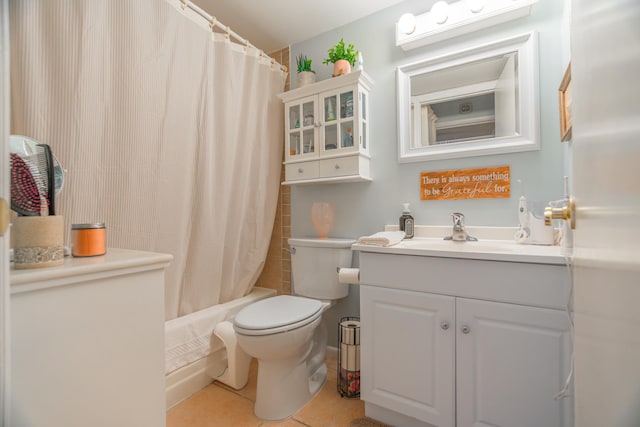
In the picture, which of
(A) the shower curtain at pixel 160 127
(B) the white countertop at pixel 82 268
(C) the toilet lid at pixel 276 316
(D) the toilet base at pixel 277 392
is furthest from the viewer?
(D) the toilet base at pixel 277 392

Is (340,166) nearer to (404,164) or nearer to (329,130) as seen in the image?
(329,130)

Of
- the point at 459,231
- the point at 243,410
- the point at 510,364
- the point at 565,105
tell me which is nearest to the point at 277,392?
the point at 243,410

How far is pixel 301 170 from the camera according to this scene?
1.98 m

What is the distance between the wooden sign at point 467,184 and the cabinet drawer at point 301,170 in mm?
690

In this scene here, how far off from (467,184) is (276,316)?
1237 millimetres

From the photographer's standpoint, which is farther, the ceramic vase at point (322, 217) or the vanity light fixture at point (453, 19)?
the ceramic vase at point (322, 217)

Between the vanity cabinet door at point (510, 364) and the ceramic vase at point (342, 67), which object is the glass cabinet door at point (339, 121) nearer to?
the ceramic vase at point (342, 67)

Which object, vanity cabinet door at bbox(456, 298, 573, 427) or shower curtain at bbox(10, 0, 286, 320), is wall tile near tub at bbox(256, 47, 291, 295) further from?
vanity cabinet door at bbox(456, 298, 573, 427)

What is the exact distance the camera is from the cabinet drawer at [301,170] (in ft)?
6.32

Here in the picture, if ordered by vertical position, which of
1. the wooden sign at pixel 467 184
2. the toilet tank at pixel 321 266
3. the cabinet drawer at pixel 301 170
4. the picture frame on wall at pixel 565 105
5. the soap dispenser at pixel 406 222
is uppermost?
the picture frame on wall at pixel 565 105

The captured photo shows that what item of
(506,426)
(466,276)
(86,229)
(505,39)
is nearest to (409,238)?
(466,276)

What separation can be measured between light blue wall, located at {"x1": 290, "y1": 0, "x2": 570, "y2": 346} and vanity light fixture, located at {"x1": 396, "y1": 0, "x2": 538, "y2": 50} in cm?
5

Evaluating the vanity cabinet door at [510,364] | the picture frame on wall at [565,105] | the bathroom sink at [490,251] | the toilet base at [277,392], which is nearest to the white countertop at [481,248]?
the bathroom sink at [490,251]

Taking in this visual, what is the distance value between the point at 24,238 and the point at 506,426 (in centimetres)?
159
